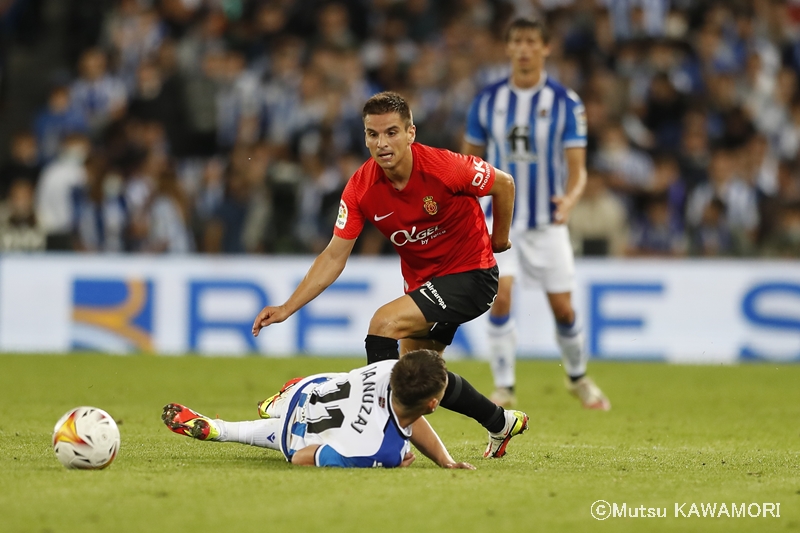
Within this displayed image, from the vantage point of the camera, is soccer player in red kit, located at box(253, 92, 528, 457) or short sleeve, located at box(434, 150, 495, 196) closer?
soccer player in red kit, located at box(253, 92, 528, 457)

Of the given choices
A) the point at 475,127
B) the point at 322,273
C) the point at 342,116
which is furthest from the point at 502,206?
the point at 342,116

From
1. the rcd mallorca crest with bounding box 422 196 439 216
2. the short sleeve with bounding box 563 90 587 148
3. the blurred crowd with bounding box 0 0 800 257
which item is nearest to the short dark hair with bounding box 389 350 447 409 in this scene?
the rcd mallorca crest with bounding box 422 196 439 216

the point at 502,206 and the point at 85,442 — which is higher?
the point at 502,206

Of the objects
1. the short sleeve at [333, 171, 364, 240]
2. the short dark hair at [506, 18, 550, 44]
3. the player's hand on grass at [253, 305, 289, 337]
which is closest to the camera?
the player's hand on grass at [253, 305, 289, 337]

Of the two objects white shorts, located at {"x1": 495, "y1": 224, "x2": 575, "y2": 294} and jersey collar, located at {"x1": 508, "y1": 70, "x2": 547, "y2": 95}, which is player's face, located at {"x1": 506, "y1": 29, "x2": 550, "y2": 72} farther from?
white shorts, located at {"x1": 495, "y1": 224, "x2": 575, "y2": 294}

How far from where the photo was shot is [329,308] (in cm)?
1306

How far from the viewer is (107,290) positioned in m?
13.1

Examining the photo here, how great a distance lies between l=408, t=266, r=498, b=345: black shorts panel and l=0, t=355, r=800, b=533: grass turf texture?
0.73 metres

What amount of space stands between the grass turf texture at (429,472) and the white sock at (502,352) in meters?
0.33

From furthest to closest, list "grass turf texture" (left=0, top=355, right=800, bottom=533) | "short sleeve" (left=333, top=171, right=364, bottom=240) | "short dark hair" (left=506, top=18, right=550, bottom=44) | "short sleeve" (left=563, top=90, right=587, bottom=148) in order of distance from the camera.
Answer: "short sleeve" (left=563, top=90, right=587, bottom=148) < "short dark hair" (left=506, top=18, right=550, bottom=44) < "short sleeve" (left=333, top=171, right=364, bottom=240) < "grass turf texture" (left=0, top=355, right=800, bottom=533)

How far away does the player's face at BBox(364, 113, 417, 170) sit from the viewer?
639cm

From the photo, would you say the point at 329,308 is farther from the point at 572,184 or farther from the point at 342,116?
the point at 572,184

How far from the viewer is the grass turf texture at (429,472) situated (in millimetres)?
4773

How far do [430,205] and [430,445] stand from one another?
1.34m
